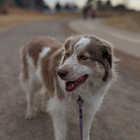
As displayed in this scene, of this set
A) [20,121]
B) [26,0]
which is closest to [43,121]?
[20,121]

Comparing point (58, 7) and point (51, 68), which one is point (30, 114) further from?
point (58, 7)

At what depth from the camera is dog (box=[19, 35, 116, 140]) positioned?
316cm

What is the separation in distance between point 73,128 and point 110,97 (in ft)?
6.18

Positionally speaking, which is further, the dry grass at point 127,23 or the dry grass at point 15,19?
the dry grass at point 127,23

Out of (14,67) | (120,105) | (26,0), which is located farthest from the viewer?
(26,0)

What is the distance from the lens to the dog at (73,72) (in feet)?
10.4

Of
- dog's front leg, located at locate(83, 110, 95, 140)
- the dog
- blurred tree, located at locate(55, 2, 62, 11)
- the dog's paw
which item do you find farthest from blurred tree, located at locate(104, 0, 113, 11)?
dog's front leg, located at locate(83, 110, 95, 140)

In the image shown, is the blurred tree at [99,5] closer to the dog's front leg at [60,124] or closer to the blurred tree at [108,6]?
the blurred tree at [108,6]

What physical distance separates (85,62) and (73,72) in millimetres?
234

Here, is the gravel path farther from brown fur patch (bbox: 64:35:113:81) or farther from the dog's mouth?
brown fur patch (bbox: 64:35:113:81)

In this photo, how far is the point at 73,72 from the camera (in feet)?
10.0

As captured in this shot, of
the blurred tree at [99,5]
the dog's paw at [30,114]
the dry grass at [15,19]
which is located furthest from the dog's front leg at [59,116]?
the blurred tree at [99,5]

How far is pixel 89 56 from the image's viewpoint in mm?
3182

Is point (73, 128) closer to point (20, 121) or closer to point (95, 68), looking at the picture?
point (20, 121)
